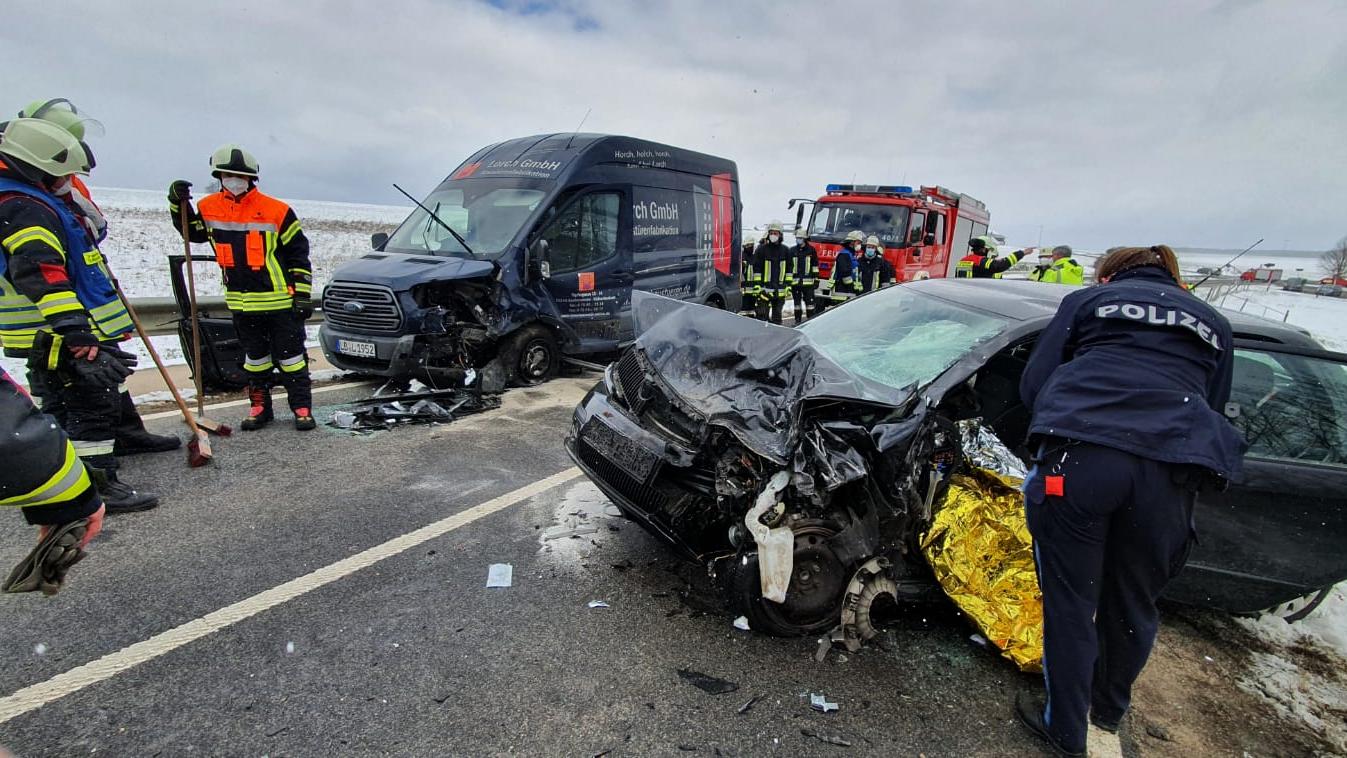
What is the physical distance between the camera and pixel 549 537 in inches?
128

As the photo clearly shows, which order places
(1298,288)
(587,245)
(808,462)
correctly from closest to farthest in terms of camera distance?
(808,462), (587,245), (1298,288)

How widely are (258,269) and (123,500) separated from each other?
1825 mm

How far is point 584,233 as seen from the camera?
6.34m

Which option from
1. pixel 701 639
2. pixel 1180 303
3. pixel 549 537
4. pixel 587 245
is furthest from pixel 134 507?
pixel 1180 303

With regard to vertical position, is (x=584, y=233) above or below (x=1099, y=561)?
above

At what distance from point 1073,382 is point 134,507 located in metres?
4.45

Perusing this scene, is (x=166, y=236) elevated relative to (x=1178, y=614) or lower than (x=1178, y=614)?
elevated

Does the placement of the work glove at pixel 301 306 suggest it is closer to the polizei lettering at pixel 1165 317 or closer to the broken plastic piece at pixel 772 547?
the broken plastic piece at pixel 772 547

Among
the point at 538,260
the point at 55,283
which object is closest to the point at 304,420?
the point at 55,283

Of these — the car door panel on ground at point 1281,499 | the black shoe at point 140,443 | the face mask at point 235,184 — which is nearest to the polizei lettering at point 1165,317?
the car door panel on ground at point 1281,499

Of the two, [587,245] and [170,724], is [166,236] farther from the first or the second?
[170,724]

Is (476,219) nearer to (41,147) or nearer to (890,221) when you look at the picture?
(41,147)

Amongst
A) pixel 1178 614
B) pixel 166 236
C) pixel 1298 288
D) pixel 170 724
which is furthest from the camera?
pixel 1298 288

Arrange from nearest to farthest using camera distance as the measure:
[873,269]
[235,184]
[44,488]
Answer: [44,488], [235,184], [873,269]
